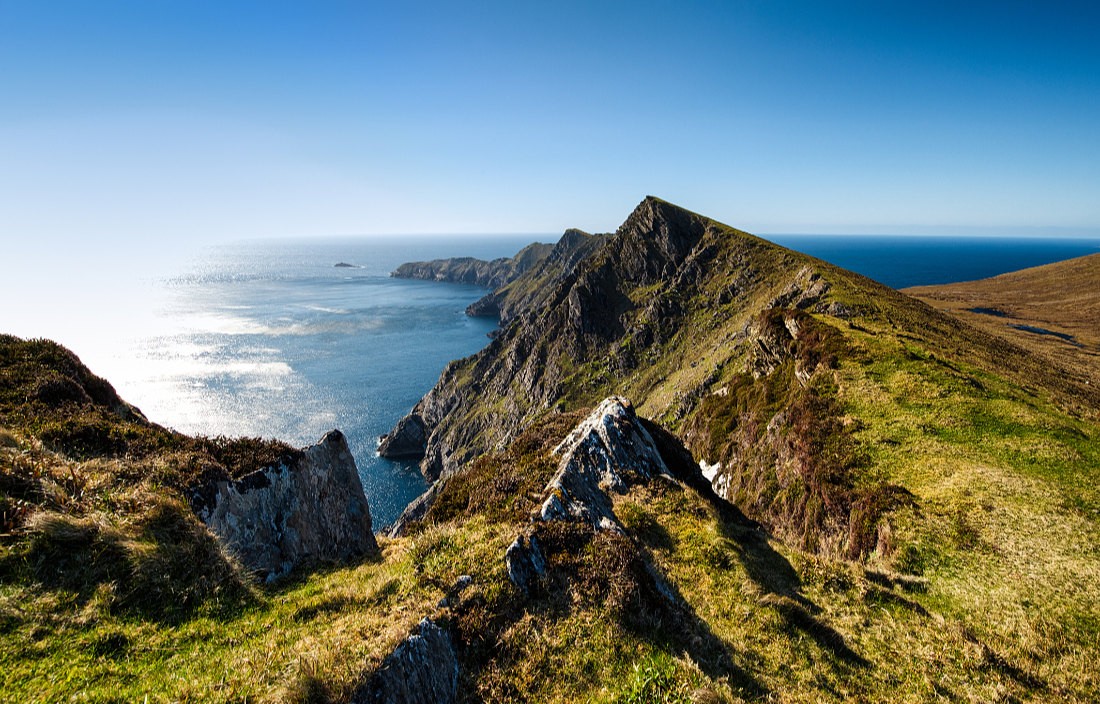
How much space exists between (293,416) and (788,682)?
13951cm

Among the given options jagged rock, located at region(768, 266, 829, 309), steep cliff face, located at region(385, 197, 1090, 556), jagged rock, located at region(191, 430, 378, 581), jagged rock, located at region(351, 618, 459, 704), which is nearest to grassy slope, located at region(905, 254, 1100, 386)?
jagged rock, located at region(768, 266, 829, 309)

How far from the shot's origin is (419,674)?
351 inches

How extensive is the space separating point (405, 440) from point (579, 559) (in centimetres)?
12528

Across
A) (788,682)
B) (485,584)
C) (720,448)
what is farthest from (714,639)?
(720,448)

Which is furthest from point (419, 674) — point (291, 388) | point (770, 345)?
point (291, 388)

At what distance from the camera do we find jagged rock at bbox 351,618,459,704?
8234mm

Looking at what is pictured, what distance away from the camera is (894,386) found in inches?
1342

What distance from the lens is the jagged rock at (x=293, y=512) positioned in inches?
581

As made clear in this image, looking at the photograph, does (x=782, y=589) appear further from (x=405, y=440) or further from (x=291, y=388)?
(x=291, y=388)

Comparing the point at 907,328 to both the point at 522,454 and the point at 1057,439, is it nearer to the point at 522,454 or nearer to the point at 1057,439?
the point at 1057,439

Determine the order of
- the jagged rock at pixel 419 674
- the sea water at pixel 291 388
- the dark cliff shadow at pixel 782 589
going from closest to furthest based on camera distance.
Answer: the jagged rock at pixel 419 674 → the dark cliff shadow at pixel 782 589 → the sea water at pixel 291 388

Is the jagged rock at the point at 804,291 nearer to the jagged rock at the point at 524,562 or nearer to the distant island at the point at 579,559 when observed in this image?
the distant island at the point at 579,559

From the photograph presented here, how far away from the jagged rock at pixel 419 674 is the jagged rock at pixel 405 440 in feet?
411

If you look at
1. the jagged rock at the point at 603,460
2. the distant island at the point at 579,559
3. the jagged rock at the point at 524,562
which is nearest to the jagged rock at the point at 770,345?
the distant island at the point at 579,559
